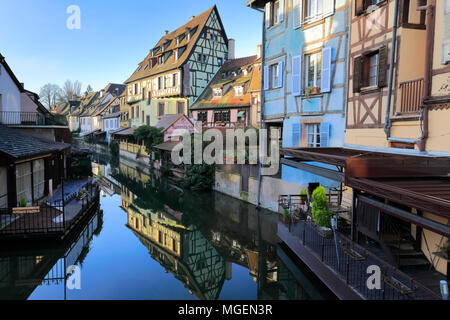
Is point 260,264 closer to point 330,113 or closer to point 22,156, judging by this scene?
point 330,113

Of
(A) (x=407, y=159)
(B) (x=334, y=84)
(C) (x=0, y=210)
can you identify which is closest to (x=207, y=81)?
(B) (x=334, y=84)

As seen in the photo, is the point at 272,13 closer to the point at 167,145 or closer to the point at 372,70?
the point at 372,70

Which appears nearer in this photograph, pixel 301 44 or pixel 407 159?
pixel 407 159

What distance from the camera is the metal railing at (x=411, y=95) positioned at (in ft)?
25.1

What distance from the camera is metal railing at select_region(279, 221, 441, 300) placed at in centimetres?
532

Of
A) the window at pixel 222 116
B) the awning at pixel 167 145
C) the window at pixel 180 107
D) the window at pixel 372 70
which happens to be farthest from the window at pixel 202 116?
the window at pixel 372 70

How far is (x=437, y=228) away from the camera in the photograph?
14.7 feet

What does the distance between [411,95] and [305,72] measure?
5.59 metres

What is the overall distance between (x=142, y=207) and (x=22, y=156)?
6.89m

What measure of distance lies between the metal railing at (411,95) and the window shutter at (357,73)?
1819 millimetres

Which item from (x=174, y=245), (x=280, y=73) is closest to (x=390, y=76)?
(x=280, y=73)

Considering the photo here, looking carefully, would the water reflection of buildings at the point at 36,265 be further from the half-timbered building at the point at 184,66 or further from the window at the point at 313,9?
the half-timbered building at the point at 184,66

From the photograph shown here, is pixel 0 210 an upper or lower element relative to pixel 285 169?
lower

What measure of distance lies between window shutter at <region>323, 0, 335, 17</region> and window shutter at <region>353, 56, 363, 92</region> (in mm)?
2656
